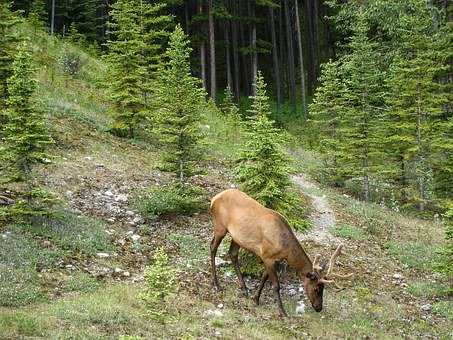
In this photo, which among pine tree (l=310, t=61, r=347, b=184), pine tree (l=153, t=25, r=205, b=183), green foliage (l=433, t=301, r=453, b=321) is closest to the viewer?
green foliage (l=433, t=301, r=453, b=321)

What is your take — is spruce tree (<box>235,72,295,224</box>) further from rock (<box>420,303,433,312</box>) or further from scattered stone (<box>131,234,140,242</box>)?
rock (<box>420,303,433,312</box>)

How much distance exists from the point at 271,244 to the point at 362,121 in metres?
13.7

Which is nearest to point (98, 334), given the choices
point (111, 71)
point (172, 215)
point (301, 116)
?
point (172, 215)

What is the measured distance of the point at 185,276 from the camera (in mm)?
12562

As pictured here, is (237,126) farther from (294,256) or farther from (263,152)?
(294,256)

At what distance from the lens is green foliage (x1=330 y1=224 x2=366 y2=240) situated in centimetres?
1761

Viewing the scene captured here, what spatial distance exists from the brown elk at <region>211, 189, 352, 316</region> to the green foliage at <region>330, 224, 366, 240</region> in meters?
A: 6.04

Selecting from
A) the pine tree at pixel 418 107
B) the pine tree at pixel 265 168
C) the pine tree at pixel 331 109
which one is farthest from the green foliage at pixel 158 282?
the pine tree at pixel 331 109

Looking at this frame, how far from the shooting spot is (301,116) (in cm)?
4666

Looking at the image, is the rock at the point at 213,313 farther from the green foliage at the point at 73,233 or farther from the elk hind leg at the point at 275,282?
the green foliage at the point at 73,233

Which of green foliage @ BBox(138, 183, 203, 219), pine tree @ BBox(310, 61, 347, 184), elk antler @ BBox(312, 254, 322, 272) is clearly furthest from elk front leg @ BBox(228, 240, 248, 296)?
pine tree @ BBox(310, 61, 347, 184)

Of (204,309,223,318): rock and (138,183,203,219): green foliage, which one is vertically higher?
(138,183,203,219): green foliage

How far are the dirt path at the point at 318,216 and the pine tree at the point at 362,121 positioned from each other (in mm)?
1961

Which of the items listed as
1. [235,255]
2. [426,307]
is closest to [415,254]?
[426,307]
